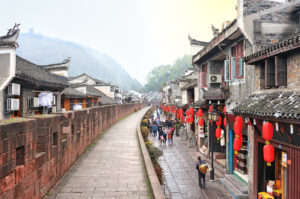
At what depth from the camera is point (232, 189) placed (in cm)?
1086

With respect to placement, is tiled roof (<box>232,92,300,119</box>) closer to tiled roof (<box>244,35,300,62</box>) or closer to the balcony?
tiled roof (<box>244,35,300,62</box>)

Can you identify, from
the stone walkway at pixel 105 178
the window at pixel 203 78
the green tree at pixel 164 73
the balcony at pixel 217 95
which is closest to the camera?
the stone walkway at pixel 105 178

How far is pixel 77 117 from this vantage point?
11.1 metres

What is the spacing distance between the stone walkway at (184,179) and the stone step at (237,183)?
0.56 m

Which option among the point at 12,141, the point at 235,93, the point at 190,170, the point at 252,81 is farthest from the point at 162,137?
the point at 12,141

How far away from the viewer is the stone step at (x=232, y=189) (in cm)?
999

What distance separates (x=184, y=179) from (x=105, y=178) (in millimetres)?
5398

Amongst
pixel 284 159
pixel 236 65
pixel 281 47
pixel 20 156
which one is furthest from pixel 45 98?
pixel 284 159

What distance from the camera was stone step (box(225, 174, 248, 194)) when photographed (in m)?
10.3

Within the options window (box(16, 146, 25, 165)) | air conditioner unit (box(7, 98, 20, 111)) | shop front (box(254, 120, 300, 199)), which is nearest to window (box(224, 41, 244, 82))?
shop front (box(254, 120, 300, 199))

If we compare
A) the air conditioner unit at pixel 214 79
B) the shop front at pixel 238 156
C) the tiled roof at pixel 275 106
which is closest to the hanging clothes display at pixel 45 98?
the air conditioner unit at pixel 214 79

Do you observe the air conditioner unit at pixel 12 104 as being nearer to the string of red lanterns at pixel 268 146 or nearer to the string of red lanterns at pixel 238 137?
the string of red lanterns at pixel 238 137

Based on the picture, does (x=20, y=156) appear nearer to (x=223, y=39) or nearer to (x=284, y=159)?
(x=284, y=159)

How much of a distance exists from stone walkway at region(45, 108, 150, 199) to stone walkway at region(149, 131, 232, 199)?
82.6 inches
